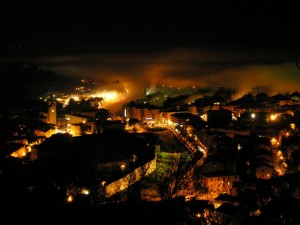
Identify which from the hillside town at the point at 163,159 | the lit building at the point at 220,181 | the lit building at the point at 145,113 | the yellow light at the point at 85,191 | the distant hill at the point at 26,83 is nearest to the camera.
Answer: the hillside town at the point at 163,159

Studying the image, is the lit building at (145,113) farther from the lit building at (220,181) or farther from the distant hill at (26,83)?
the lit building at (220,181)

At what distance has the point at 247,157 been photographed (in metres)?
9.49

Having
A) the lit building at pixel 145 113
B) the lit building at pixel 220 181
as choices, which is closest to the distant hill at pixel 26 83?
the lit building at pixel 145 113

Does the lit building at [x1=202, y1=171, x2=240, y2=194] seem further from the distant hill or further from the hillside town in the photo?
the distant hill

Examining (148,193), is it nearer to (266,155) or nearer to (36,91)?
(266,155)

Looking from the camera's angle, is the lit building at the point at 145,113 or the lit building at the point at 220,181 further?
the lit building at the point at 145,113

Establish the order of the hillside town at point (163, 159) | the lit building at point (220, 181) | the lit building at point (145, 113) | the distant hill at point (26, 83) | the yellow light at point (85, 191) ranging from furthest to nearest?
1. the distant hill at point (26, 83)
2. the lit building at point (145, 113)
3. the lit building at point (220, 181)
4. the yellow light at point (85, 191)
5. the hillside town at point (163, 159)

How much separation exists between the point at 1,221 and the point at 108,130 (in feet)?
27.2

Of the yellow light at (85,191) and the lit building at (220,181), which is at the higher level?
the yellow light at (85,191)

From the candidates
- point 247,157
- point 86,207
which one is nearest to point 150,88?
point 247,157

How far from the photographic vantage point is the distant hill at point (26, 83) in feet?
50.0

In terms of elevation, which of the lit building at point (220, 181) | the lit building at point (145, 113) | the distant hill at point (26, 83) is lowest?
the lit building at point (220, 181)

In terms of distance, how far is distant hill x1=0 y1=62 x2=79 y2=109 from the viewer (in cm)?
1523

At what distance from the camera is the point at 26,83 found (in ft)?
58.7
